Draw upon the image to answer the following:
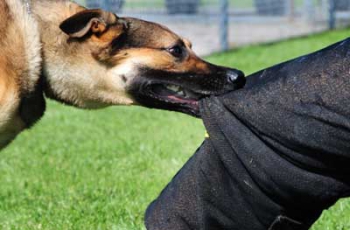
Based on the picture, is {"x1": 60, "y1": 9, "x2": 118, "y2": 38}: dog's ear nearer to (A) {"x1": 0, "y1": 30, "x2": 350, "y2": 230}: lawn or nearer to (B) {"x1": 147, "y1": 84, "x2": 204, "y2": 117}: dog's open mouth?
(B) {"x1": 147, "y1": 84, "x2": 204, "y2": 117}: dog's open mouth

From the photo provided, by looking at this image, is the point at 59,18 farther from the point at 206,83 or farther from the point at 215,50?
the point at 215,50

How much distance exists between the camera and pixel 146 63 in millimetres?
4559

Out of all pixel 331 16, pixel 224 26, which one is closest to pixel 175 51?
pixel 224 26

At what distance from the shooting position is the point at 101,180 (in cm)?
620

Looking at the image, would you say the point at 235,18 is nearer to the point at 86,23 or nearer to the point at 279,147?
the point at 86,23

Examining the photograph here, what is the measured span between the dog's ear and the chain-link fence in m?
6.80

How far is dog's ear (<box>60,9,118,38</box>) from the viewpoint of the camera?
170 inches

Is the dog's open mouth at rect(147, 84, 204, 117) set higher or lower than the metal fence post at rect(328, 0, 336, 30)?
higher

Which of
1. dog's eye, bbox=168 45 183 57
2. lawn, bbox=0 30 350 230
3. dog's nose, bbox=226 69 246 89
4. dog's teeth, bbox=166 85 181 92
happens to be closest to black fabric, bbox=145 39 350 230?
dog's nose, bbox=226 69 246 89

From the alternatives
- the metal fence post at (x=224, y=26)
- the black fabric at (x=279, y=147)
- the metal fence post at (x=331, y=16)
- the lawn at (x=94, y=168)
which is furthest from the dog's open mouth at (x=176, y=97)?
the metal fence post at (x=331, y=16)

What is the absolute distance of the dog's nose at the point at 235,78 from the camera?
4156mm

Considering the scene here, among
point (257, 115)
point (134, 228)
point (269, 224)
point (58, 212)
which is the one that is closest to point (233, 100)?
point (257, 115)

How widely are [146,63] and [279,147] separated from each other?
4.12 ft

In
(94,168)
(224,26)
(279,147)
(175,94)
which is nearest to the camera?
(279,147)
